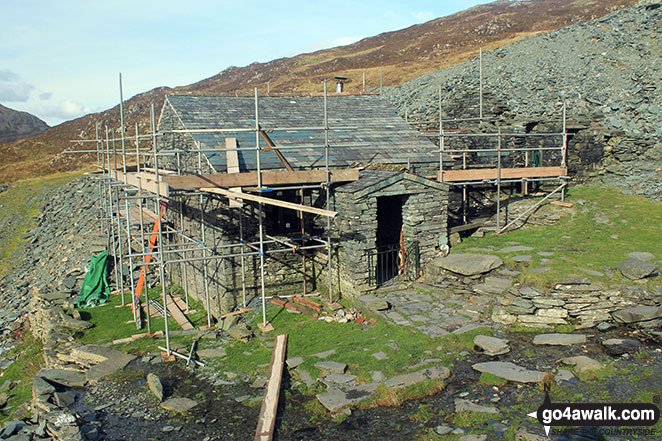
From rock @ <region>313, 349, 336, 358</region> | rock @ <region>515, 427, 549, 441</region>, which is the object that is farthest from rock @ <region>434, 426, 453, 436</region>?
rock @ <region>313, 349, 336, 358</region>

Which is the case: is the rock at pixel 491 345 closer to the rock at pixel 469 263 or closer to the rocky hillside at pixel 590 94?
the rock at pixel 469 263

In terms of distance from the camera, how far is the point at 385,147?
15453mm

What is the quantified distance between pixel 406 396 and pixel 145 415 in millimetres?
4249

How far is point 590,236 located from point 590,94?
406 inches

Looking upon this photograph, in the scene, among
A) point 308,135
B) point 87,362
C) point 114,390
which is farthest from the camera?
point 308,135

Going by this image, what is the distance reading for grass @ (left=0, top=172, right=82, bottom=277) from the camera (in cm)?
2428

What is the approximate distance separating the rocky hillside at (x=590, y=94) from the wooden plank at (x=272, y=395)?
12370mm

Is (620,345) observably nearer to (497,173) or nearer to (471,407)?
(471,407)

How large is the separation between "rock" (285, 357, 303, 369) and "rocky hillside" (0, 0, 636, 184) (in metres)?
32.7

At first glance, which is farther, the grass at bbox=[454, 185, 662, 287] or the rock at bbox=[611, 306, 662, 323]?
the grass at bbox=[454, 185, 662, 287]

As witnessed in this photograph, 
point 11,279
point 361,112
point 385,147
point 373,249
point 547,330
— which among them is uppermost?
point 361,112

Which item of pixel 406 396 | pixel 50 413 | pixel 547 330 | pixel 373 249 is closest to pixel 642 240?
pixel 547 330

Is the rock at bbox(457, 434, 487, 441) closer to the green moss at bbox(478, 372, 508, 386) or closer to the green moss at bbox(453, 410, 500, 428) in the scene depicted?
the green moss at bbox(453, 410, 500, 428)

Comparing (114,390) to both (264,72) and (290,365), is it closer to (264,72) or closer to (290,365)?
(290,365)
